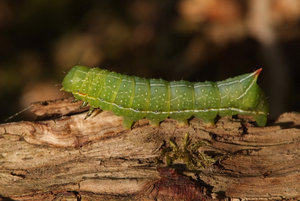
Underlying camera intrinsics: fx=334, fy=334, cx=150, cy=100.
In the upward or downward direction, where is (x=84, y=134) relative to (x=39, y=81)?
downward

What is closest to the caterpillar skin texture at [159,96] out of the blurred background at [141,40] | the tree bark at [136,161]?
the tree bark at [136,161]

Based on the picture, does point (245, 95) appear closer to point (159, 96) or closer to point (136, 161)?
point (159, 96)

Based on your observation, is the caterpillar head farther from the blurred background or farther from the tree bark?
the blurred background

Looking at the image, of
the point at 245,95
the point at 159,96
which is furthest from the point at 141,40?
the point at 245,95

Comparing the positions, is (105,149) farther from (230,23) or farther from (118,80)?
(230,23)

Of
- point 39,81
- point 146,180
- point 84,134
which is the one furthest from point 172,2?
point 146,180

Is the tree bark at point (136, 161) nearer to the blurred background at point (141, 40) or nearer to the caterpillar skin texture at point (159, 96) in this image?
the caterpillar skin texture at point (159, 96)
